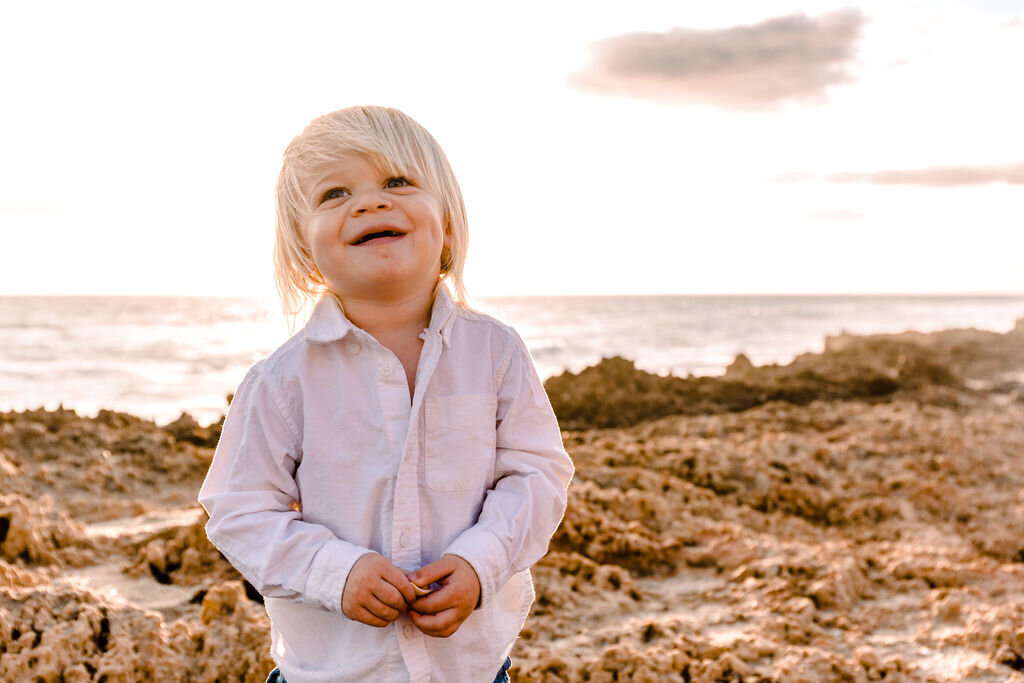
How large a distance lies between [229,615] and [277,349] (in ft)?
4.50

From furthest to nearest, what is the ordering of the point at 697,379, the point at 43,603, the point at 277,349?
the point at 697,379
the point at 43,603
the point at 277,349

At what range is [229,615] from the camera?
8.52 feet

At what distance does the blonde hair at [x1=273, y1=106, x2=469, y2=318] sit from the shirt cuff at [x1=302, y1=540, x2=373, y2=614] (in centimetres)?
61

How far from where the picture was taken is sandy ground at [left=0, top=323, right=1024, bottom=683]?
247 cm

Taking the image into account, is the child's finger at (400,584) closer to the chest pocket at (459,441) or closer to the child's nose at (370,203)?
the chest pocket at (459,441)

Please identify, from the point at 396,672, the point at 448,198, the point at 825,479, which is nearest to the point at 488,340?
the point at 448,198

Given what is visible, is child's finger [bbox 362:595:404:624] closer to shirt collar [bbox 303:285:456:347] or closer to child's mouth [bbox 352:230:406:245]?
shirt collar [bbox 303:285:456:347]

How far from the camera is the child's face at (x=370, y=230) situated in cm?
159

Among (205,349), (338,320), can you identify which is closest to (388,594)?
(338,320)

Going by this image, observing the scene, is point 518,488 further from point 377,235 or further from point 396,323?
point 377,235

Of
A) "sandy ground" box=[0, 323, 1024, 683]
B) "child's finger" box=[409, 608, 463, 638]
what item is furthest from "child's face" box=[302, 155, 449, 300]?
"sandy ground" box=[0, 323, 1024, 683]

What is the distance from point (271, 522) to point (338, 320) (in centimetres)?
42

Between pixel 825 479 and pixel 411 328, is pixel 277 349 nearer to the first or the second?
pixel 411 328

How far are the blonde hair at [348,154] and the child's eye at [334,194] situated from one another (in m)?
0.03
